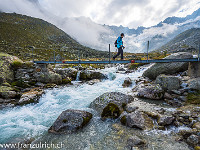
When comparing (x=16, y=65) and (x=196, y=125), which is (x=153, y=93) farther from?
(x=16, y=65)

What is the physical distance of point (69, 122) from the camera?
6945 millimetres

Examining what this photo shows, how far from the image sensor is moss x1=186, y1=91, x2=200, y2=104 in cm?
924

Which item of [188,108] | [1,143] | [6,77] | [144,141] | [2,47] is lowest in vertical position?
[1,143]

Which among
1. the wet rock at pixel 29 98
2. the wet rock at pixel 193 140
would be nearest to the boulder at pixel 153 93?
the wet rock at pixel 193 140

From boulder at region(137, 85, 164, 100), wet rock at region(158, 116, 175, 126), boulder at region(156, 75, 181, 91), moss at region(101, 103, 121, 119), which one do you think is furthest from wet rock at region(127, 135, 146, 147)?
boulder at region(156, 75, 181, 91)

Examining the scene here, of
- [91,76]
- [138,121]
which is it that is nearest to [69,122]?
[138,121]

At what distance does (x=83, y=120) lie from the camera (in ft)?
24.0

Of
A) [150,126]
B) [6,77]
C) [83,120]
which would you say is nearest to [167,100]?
[150,126]

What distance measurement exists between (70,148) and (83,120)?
1901 millimetres

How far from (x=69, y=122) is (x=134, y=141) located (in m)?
3.97

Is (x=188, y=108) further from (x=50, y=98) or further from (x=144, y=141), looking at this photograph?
(x=50, y=98)

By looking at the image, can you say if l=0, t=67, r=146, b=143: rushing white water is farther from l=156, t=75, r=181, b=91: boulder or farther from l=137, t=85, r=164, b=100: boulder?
l=156, t=75, r=181, b=91: boulder

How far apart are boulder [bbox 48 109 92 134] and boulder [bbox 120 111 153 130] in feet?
8.87

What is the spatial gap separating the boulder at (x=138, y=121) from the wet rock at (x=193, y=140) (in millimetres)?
1801
